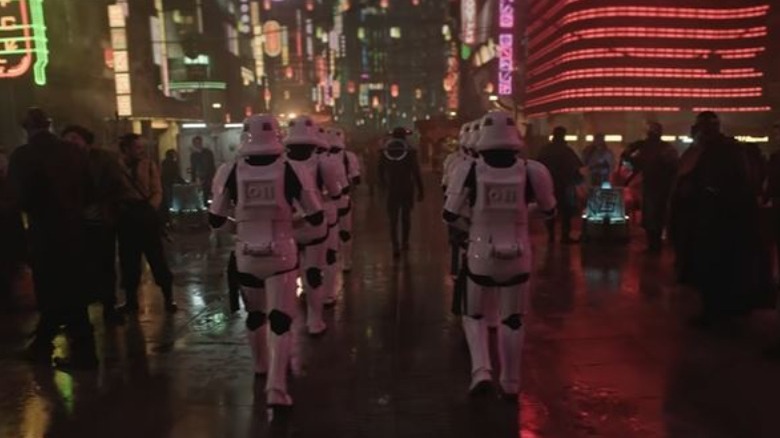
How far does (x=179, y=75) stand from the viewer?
35281 millimetres

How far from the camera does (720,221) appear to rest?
20.4ft

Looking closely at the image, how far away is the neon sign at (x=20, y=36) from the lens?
14.5 meters

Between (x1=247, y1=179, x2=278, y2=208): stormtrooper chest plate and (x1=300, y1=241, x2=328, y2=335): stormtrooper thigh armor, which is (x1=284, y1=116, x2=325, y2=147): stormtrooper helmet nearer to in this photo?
(x1=300, y1=241, x2=328, y2=335): stormtrooper thigh armor

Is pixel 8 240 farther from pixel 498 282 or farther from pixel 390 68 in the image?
pixel 390 68

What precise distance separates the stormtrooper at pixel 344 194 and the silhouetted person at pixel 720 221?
362cm

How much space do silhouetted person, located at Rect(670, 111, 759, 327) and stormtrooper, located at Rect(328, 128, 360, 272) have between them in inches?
143

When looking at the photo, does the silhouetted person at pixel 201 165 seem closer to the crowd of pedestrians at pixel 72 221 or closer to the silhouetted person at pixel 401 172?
the silhouetted person at pixel 401 172

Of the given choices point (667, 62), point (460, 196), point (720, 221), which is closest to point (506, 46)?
point (667, 62)

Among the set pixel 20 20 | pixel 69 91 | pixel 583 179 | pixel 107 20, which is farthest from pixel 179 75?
pixel 583 179

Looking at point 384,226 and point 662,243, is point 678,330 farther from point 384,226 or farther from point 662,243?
point 384,226

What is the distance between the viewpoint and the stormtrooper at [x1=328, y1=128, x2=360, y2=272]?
8.36 meters

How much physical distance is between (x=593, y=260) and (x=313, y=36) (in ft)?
292

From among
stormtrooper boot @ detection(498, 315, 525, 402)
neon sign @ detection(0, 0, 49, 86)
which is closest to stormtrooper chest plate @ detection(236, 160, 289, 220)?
stormtrooper boot @ detection(498, 315, 525, 402)

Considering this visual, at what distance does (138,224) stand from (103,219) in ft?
1.46
